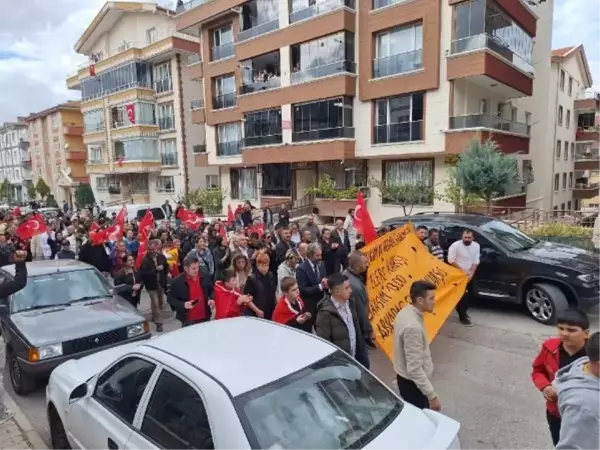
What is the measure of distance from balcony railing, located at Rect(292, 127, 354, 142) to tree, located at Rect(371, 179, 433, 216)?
3250 millimetres

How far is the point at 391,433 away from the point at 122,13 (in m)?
42.2

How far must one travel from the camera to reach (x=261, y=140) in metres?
25.4

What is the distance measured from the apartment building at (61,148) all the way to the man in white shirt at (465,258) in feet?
168

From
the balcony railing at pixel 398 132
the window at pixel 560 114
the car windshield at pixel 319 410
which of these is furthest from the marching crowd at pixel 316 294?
the window at pixel 560 114

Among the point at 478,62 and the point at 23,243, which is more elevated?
the point at 478,62

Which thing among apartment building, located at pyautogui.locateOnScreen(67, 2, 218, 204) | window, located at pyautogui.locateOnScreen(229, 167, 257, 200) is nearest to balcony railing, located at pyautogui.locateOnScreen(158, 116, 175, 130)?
apartment building, located at pyautogui.locateOnScreen(67, 2, 218, 204)

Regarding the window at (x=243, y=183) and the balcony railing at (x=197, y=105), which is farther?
the balcony railing at (x=197, y=105)

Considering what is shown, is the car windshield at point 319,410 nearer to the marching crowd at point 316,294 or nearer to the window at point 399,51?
the marching crowd at point 316,294

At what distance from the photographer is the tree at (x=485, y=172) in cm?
1525

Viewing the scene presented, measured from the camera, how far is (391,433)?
8.60ft

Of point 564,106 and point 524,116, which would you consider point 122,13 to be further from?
point 564,106

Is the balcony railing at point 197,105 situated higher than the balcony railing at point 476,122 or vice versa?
the balcony railing at point 197,105

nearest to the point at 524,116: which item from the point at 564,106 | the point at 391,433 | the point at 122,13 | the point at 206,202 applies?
the point at 564,106

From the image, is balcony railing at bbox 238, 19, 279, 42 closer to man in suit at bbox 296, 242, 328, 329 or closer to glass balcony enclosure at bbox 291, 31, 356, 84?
glass balcony enclosure at bbox 291, 31, 356, 84
